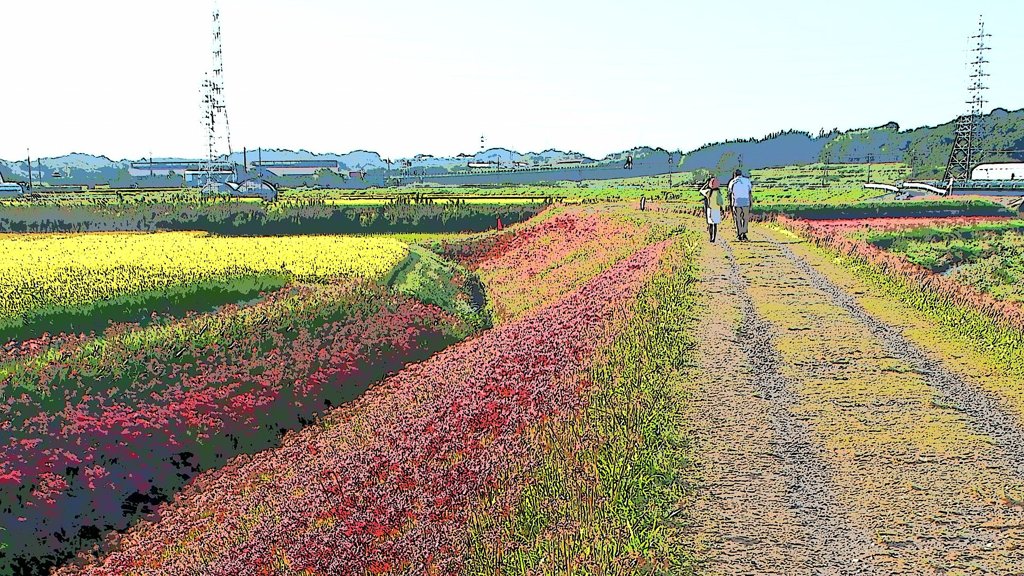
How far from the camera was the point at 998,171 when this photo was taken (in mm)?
96500

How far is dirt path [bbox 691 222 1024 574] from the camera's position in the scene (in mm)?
7484

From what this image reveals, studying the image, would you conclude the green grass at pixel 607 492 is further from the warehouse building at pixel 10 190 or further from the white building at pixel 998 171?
the white building at pixel 998 171

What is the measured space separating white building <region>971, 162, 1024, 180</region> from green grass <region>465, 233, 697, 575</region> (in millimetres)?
94160

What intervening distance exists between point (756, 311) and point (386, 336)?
34.3 ft

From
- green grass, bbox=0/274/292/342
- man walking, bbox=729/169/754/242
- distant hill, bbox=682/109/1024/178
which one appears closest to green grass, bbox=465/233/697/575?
man walking, bbox=729/169/754/242

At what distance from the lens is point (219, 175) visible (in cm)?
11119

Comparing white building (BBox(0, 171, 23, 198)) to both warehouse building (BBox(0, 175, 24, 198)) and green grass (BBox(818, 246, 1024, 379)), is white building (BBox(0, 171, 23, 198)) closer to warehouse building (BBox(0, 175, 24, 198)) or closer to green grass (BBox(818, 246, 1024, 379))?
warehouse building (BBox(0, 175, 24, 198))

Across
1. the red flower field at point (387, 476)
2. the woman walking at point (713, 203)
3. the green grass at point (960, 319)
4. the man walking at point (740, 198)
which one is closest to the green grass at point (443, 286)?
the woman walking at point (713, 203)

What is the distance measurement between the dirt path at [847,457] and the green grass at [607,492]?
34cm

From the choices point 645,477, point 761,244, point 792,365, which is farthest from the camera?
point 761,244

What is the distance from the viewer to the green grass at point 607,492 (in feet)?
24.8

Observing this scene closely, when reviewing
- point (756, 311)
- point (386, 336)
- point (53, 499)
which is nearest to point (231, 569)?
point (53, 499)

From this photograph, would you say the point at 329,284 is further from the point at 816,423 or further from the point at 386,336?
the point at 816,423

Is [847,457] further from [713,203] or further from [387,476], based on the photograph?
[713,203]
